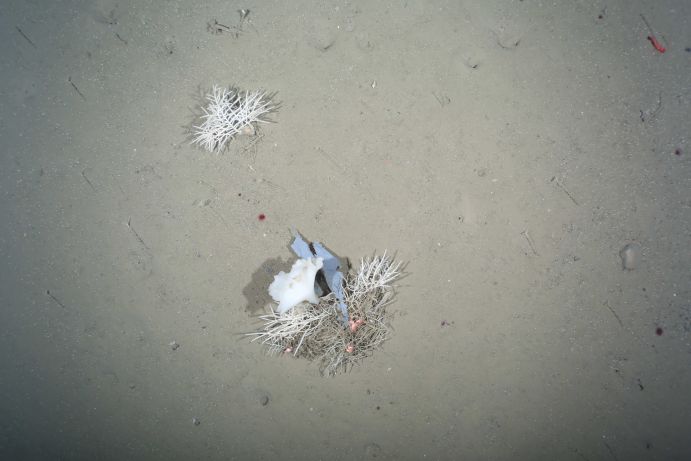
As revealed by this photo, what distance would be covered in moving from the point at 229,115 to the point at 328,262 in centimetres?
104

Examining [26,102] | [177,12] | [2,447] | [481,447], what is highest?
[177,12]

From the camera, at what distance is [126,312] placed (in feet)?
8.97

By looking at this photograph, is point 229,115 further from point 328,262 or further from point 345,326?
A: point 345,326

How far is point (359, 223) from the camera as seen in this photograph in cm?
264

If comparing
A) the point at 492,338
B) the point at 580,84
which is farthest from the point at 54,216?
the point at 580,84

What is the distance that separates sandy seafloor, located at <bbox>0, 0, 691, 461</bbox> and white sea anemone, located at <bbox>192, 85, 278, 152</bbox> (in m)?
0.08

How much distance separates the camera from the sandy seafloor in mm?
2561

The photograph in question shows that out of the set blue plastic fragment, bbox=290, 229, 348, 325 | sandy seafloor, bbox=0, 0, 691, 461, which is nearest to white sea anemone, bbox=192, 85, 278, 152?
sandy seafloor, bbox=0, 0, 691, 461

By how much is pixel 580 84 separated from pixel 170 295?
108 inches

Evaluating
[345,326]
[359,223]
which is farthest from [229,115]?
[345,326]

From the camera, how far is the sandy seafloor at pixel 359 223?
2.56m

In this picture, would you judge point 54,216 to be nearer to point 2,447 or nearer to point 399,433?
point 2,447

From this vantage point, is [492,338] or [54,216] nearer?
[492,338]

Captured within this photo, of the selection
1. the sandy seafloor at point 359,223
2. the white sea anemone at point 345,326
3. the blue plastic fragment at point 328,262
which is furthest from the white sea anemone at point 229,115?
the white sea anemone at point 345,326
